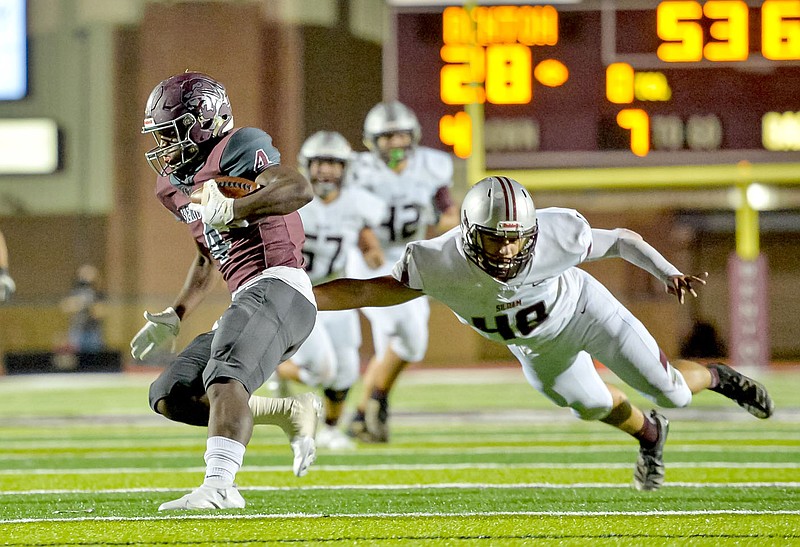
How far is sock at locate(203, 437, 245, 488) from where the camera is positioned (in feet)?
10.1

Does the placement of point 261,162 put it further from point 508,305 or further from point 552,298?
point 552,298

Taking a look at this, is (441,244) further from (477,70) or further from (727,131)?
(727,131)

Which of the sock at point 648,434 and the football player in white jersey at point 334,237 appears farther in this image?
the football player in white jersey at point 334,237

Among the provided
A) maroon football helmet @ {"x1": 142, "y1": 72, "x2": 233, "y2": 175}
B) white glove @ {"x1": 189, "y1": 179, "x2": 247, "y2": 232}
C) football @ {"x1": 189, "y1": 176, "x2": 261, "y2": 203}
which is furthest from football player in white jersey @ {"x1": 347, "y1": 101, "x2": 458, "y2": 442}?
white glove @ {"x1": 189, "y1": 179, "x2": 247, "y2": 232}

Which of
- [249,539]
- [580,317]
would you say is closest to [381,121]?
[580,317]

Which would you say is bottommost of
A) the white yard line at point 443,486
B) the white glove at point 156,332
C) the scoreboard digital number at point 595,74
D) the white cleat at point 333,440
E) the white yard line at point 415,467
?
the white cleat at point 333,440

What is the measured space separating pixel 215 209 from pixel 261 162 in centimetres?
25

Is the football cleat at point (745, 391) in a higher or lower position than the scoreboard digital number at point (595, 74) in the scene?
lower

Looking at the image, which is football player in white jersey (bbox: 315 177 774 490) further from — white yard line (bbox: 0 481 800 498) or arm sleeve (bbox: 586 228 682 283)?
white yard line (bbox: 0 481 800 498)

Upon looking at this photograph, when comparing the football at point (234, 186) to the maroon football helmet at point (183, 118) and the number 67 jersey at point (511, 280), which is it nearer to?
the maroon football helmet at point (183, 118)

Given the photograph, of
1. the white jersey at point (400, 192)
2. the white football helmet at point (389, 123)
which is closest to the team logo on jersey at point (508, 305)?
the white jersey at point (400, 192)

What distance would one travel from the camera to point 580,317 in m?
3.69

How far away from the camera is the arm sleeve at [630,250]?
11.6 feet

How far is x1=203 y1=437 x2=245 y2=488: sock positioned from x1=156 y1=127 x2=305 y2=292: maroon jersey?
0.52 metres
